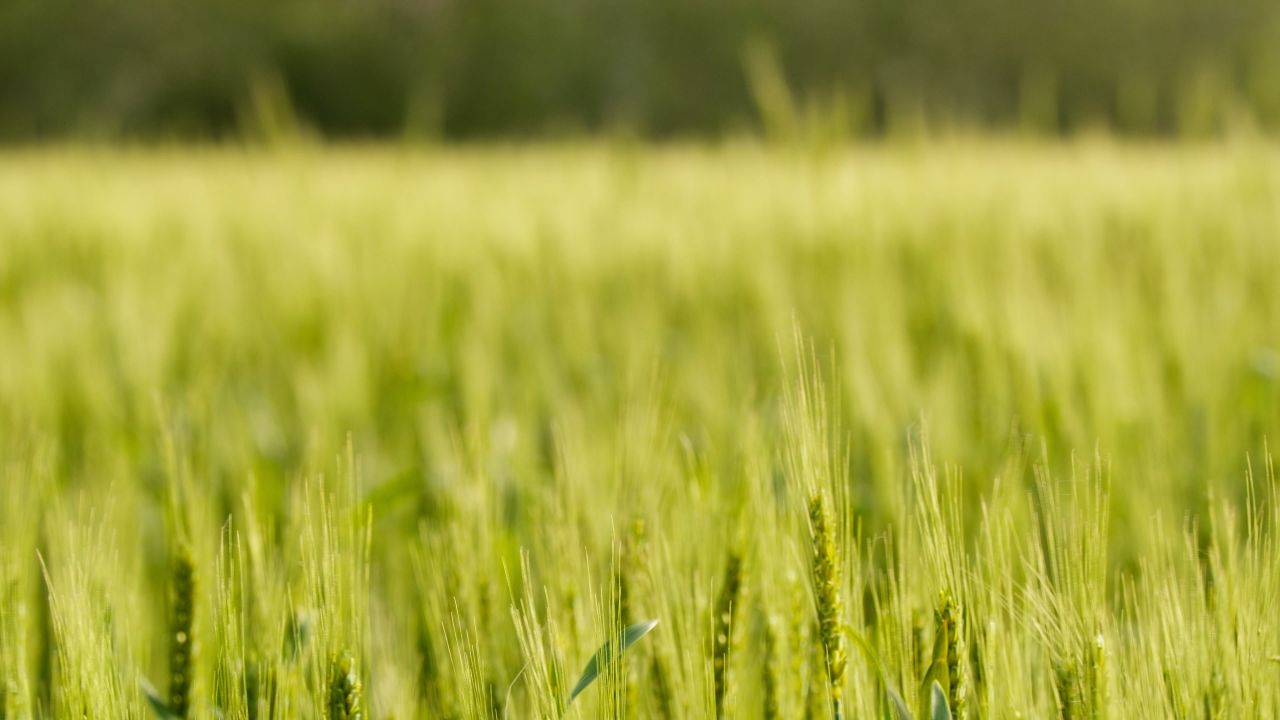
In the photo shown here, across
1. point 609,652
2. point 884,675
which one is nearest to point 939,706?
point 884,675

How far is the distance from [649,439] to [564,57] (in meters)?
6.93

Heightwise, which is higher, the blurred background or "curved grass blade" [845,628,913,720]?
the blurred background

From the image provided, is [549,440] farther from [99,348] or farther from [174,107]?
[174,107]

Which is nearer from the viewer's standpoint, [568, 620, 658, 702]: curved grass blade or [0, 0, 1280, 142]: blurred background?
[568, 620, 658, 702]: curved grass blade

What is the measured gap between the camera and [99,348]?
1.34 m

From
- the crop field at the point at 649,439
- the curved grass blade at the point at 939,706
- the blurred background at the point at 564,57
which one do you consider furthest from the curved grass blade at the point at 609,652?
the blurred background at the point at 564,57

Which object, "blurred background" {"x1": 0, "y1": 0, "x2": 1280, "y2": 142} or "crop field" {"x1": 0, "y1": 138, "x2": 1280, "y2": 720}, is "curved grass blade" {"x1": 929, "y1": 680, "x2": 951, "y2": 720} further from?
"blurred background" {"x1": 0, "y1": 0, "x2": 1280, "y2": 142}

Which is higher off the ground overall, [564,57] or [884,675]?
[564,57]

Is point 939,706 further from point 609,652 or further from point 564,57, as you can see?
point 564,57

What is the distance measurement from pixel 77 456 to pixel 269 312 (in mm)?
344

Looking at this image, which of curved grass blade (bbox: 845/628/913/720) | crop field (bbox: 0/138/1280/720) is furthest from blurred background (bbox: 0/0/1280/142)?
curved grass blade (bbox: 845/628/913/720)

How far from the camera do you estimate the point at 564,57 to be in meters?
7.28

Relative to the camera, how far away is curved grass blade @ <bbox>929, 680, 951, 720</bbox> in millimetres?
458

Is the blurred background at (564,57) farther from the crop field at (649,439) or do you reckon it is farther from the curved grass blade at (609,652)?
the curved grass blade at (609,652)
